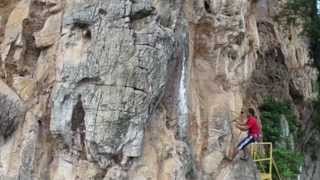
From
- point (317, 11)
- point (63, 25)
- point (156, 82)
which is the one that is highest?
point (317, 11)

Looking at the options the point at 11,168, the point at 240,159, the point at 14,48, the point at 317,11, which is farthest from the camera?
the point at 317,11

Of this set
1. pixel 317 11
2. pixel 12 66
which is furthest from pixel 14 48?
pixel 317 11

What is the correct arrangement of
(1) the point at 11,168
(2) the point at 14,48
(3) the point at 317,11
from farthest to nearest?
(3) the point at 317,11
(2) the point at 14,48
(1) the point at 11,168

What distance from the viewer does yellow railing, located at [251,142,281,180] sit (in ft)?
47.0

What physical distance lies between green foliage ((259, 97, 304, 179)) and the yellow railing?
1.17 ft

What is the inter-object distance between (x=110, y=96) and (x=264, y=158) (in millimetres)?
5480

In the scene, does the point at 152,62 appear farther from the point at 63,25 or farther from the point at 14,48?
the point at 14,48

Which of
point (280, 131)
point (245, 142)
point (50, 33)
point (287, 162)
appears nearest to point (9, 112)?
point (50, 33)

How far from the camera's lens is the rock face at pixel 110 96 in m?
10.7

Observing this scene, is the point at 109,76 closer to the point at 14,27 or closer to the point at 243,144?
the point at 14,27

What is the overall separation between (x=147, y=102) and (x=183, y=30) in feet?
5.89

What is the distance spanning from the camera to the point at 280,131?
54.7 ft

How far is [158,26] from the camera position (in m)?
11.2

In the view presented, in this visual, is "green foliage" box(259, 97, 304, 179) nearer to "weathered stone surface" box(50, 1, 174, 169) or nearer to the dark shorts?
the dark shorts
